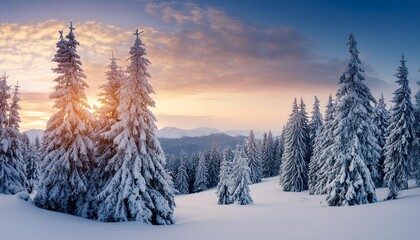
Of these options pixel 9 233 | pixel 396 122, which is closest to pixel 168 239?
pixel 9 233

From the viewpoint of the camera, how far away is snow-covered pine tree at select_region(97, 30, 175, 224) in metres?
21.5

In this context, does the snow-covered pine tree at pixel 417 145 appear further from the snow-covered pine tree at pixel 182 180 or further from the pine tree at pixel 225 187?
the snow-covered pine tree at pixel 182 180

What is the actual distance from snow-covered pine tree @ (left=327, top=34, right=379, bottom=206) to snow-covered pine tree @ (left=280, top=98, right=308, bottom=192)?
90.9 ft

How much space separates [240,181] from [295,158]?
18613 millimetres

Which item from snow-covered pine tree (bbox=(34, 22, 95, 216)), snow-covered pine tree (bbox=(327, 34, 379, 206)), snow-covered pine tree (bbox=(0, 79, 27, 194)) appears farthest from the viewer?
snow-covered pine tree (bbox=(0, 79, 27, 194))

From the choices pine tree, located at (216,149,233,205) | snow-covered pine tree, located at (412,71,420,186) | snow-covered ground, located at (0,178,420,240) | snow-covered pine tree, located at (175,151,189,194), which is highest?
snow-covered pine tree, located at (412,71,420,186)

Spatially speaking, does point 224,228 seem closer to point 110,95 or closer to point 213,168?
point 110,95

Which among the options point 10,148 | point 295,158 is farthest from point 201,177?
point 10,148

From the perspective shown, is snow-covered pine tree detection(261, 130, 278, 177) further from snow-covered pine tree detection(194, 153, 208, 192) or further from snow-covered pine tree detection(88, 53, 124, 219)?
snow-covered pine tree detection(88, 53, 124, 219)

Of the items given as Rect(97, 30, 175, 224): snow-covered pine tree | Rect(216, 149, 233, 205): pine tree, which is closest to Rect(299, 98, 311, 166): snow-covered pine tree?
Rect(216, 149, 233, 205): pine tree

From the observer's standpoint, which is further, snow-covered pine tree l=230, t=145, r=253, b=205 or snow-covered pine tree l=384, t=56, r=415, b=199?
snow-covered pine tree l=230, t=145, r=253, b=205

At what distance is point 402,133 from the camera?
3528 cm

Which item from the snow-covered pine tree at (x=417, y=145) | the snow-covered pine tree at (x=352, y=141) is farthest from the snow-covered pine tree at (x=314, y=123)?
the snow-covered pine tree at (x=352, y=141)

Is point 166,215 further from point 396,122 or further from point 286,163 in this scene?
point 286,163
